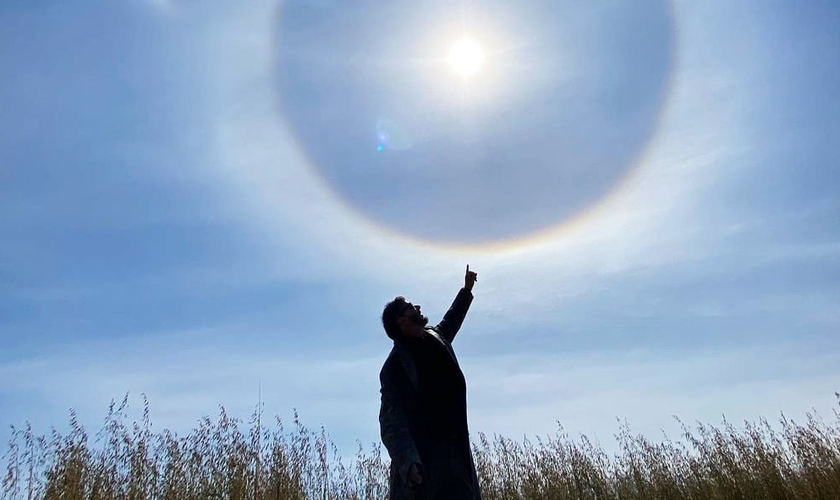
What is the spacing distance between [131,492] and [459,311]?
3.66 m

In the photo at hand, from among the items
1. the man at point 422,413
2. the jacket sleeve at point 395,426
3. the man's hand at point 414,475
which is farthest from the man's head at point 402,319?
the man's hand at point 414,475

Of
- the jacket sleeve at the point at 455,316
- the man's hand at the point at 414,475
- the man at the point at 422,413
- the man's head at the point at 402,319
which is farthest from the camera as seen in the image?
the jacket sleeve at the point at 455,316

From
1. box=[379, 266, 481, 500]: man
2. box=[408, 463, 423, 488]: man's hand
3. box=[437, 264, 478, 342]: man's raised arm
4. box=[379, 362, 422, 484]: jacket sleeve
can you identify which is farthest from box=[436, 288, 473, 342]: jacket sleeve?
box=[408, 463, 423, 488]: man's hand

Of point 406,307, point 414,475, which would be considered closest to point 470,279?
point 406,307

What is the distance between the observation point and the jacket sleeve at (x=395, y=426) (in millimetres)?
2833

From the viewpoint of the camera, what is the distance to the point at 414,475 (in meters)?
2.76

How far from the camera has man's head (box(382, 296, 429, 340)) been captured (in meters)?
3.25

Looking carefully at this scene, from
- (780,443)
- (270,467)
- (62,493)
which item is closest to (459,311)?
(270,467)

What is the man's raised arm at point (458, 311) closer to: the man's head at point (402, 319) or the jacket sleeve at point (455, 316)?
the jacket sleeve at point (455, 316)

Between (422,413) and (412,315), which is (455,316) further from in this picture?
(422,413)

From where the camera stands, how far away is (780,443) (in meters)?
7.65

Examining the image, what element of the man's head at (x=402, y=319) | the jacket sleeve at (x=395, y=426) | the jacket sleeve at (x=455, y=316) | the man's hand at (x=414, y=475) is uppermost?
the jacket sleeve at (x=455, y=316)

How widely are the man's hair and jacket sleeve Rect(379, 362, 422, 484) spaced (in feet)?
0.67

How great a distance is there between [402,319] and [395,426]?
58 cm
